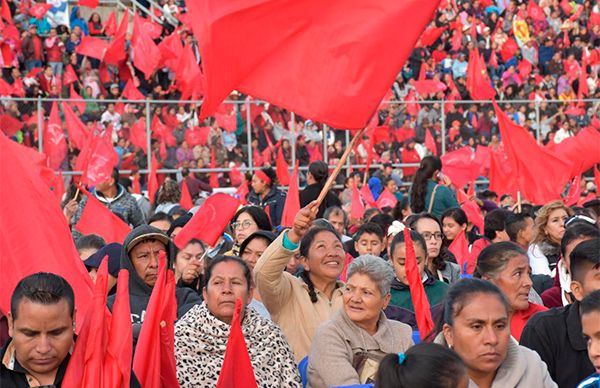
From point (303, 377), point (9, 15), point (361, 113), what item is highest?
point (9, 15)

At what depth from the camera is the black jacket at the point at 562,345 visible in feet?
19.0

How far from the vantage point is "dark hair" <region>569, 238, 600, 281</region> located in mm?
6109

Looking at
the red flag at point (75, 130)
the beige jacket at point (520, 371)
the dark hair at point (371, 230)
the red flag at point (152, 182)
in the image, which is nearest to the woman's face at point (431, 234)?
the dark hair at point (371, 230)

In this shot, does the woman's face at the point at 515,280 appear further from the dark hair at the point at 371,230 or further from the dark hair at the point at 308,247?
the dark hair at the point at 371,230

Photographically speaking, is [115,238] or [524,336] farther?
[115,238]

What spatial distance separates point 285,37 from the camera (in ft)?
22.1

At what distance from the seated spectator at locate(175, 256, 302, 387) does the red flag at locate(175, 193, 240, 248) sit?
2.93 meters

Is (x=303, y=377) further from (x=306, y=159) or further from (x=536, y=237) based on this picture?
(x=306, y=159)

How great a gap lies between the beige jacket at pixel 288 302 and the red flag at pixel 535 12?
2394 centimetres

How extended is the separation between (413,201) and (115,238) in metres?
3.65

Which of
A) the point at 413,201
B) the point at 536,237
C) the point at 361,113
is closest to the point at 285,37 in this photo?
the point at 361,113

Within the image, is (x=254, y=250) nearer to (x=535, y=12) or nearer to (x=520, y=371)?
(x=520, y=371)

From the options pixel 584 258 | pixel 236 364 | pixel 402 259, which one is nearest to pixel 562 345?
pixel 584 258

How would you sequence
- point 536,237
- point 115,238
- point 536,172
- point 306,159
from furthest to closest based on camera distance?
point 306,159, point 536,172, point 115,238, point 536,237
